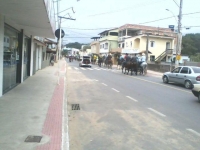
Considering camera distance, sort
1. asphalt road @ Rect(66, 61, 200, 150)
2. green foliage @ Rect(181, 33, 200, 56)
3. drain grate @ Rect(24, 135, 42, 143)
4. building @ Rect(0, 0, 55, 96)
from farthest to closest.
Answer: green foliage @ Rect(181, 33, 200, 56), building @ Rect(0, 0, 55, 96), asphalt road @ Rect(66, 61, 200, 150), drain grate @ Rect(24, 135, 42, 143)

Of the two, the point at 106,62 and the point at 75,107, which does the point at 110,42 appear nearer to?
the point at 106,62

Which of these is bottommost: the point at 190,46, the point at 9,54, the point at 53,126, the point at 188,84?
the point at 53,126

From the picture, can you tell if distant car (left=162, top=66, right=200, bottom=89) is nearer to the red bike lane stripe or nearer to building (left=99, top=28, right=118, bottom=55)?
the red bike lane stripe

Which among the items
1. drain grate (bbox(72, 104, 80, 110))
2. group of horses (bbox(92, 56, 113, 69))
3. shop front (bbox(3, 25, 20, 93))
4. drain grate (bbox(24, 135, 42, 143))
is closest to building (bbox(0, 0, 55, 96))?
shop front (bbox(3, 25, 20, 93))

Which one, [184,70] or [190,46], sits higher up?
[190,46]

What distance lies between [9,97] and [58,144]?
5528mm

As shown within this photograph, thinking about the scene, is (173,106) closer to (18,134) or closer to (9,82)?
(18,134)

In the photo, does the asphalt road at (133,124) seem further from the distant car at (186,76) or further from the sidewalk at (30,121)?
the distant car at (186,76)

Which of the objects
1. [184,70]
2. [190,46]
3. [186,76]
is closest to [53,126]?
[186,76]

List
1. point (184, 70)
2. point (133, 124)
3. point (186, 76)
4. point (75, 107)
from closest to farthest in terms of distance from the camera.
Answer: point (133, 124), point (75, 107), point (186, 76), point (184, 70)

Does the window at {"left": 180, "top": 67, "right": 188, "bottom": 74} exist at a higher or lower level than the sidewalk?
higher

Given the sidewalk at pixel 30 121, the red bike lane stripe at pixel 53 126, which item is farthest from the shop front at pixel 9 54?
the red bike lane stripe at pixel 53 126

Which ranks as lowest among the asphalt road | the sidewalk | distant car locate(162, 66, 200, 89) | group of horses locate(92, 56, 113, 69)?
the asphalt road

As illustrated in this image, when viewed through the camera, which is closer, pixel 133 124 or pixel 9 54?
pixel 133 124
